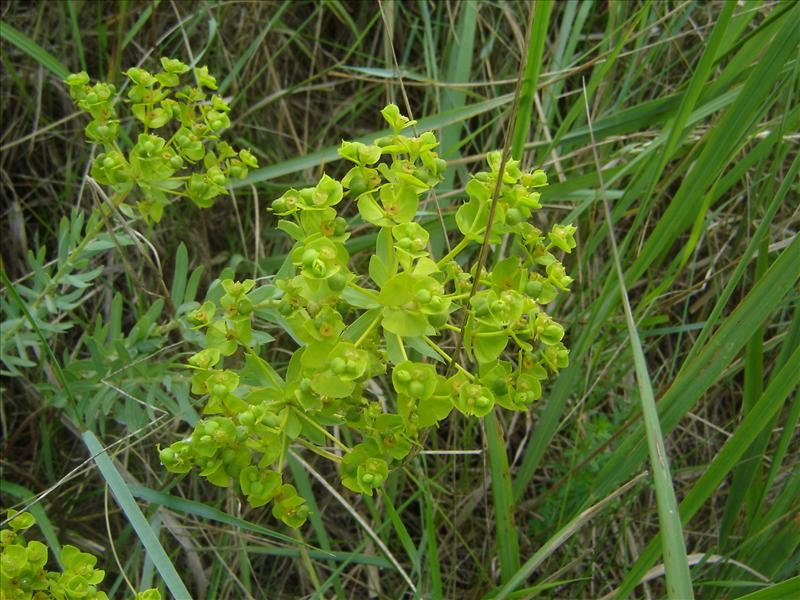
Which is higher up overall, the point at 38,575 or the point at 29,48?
the point at 29,48

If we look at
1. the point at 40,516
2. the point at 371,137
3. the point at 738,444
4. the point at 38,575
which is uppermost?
Answer: the point at 371,137

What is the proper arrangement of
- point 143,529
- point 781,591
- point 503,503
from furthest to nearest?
point 503,503, point 143,529, point 781,591

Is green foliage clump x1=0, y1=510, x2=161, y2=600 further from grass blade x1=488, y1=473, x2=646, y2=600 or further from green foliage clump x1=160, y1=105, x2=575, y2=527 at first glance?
grass blade x1=488, y1=473, x2=646, y2=600

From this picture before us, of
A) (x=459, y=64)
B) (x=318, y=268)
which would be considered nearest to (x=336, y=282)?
(x=318, y=268)

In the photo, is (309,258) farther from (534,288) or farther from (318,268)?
(534,288)

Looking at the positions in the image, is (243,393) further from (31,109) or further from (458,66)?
(31,109)

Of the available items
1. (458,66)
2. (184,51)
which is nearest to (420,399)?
(458,66)

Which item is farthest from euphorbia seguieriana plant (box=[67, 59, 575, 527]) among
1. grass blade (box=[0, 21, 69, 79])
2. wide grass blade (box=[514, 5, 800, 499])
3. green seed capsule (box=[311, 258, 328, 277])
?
grass blade (box=[0, 21, 69, 79])
